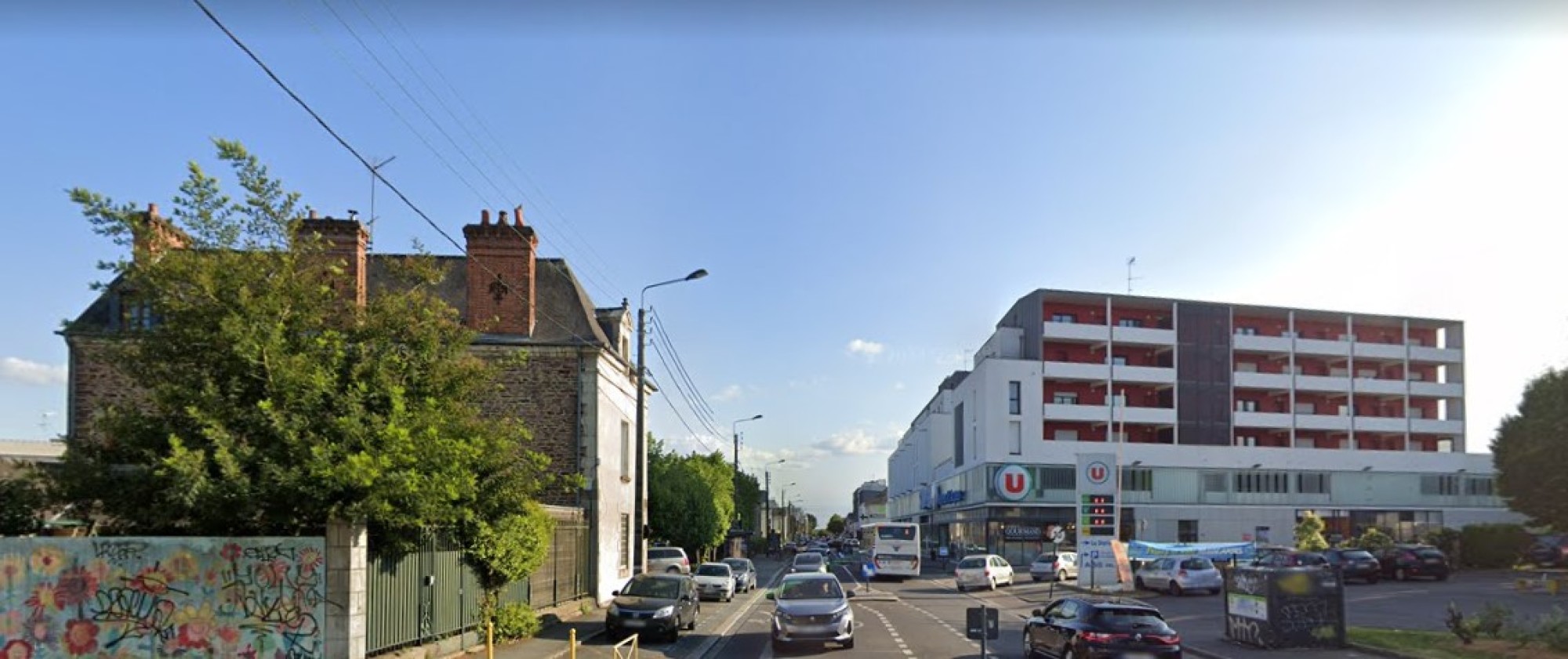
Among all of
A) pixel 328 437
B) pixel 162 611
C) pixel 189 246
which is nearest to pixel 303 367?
pixel 328 437

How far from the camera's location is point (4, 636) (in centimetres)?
1309

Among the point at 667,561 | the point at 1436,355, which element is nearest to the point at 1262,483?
the point at 1436,355

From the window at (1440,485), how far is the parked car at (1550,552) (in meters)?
28.4

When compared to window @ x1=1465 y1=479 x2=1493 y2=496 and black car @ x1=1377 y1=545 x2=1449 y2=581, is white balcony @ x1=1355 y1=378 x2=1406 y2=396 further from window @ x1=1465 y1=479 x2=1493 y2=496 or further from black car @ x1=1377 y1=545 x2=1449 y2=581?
black car @ x1=1377 y1=545 x2=1449 y2=581

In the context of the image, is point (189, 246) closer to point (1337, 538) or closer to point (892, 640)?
point (892, 640)

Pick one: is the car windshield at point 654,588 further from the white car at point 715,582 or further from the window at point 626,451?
the white car at point 715,582

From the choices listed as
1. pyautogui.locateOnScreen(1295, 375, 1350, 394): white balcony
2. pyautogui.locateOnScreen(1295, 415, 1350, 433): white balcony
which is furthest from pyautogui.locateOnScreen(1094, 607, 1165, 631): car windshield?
pyautogui.locateOnScreen(1295, 375, 1350, 394): white balcony

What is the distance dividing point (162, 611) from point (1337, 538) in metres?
71.7

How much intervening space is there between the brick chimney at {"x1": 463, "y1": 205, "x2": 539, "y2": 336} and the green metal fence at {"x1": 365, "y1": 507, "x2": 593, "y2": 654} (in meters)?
6.81

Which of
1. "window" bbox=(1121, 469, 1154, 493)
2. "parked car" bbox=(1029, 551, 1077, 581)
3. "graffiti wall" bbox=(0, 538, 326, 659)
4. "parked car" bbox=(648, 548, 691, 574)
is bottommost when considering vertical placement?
"parked car" bbox=(1029, 551, 1077, 581)

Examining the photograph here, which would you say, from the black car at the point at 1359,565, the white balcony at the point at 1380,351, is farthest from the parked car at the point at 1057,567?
the white balcony at the point at 1380,351

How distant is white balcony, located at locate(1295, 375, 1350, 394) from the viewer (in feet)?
250

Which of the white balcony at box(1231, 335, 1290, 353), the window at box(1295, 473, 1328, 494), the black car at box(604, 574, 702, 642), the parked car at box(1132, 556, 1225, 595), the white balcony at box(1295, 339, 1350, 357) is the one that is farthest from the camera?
the white balcony at box(1295, 339, 1350, 357)

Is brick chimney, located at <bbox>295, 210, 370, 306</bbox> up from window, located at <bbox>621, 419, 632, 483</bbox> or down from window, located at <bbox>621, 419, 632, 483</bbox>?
up
